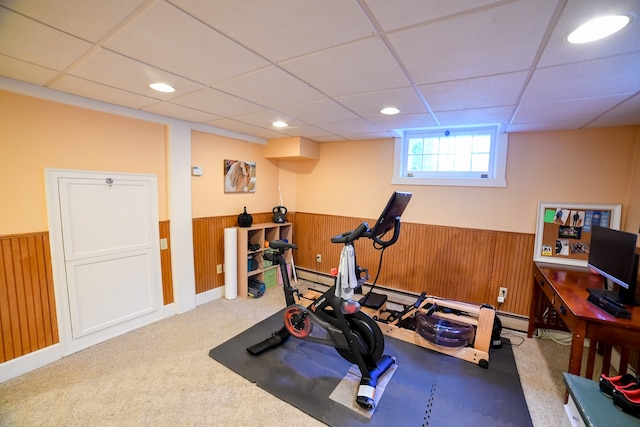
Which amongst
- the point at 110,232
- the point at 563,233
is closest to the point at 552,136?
the point at 563,233

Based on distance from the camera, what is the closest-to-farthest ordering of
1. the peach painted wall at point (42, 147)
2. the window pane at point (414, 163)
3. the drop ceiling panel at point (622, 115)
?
the drop ceiling panel at point (622, 115)
the peach painted wall at point (42, 147)
the window pane at point (414, 163)

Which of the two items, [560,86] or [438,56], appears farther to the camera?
[560,86]

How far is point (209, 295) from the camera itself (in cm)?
368

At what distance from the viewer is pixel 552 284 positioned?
2326mm

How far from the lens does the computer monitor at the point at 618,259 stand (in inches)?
74.2

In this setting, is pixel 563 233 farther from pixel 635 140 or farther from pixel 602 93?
pixel 602 93

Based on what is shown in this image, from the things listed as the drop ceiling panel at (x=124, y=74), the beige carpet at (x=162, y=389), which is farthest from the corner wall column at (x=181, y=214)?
the drop ceiling panel at (x=124, y=74)

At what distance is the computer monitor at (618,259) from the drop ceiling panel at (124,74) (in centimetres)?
339

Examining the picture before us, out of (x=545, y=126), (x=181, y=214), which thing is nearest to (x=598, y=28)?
(x=545, y=126)

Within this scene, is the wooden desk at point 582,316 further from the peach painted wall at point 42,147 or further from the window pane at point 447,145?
the peach painted wall at point 42,147

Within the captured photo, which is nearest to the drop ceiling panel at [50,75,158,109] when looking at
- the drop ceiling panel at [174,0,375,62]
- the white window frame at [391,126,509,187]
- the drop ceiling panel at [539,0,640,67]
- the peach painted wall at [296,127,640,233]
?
the drop ceiling panel at [174,0,375,62]

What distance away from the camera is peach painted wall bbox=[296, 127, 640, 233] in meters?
2.67

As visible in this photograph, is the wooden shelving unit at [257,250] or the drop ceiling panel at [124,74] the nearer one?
the drop ceiling panel at [124,74]

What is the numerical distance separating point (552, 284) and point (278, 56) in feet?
9.43
